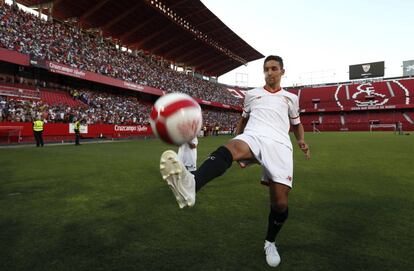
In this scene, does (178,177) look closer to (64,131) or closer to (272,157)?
(272,157)

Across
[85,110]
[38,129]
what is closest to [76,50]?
[85,110]

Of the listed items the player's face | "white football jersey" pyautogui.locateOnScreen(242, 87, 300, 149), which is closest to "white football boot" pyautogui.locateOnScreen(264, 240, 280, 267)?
"white football jersey" pyautogui.locateOnScreen(242, 87, 300, 149)

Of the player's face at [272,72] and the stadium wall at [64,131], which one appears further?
the stadium wall at [64,131]

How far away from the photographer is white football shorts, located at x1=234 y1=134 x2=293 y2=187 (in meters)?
3.09

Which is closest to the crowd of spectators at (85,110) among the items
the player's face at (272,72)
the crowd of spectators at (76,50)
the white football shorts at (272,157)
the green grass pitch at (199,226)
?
the crowd of spectators at (76,50)

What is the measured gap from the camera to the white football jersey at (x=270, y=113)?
327 cm

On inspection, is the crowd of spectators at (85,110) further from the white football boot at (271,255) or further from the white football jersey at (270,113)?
the white football boot at (271,255)

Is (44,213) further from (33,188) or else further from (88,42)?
(88,42)

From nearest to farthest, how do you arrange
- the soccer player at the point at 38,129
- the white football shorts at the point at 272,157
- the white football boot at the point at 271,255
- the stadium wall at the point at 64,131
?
the white football boot at the point at 271,255 → the white football shorts at the point at 272,157 → the soccer player at the point at 38,129 → the stadium wall at the point at 64,131

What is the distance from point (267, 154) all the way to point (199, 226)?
5.34ft

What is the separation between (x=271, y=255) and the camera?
3068 millimetres

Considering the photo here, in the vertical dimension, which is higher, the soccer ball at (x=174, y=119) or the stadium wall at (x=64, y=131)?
the soccer ball at (x=174, y=119)

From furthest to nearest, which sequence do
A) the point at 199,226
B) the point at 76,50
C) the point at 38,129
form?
the point at 76,50 < the point at 38,129 < the point at 199,226

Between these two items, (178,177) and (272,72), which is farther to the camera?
(272,72)
